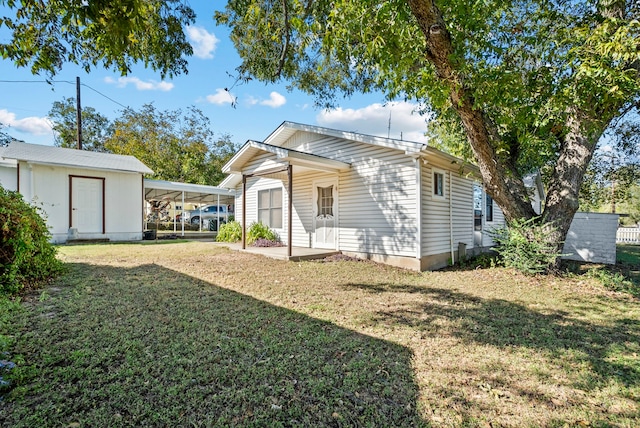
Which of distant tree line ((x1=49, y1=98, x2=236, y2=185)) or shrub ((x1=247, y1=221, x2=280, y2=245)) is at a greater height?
distant tree line ((x1=49, y1=98, x2=236, y2=185))

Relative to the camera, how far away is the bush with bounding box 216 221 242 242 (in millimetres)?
12758

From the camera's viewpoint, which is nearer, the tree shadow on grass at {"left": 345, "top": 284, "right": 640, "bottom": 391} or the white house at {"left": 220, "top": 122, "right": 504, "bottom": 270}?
the tree shadow on grass at {"left": 345, "top": 284, "right": 640, "bottom": 391}

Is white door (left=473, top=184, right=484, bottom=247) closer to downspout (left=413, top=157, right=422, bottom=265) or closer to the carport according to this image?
downspout (left=413, top=157, right=422, bottom=265)

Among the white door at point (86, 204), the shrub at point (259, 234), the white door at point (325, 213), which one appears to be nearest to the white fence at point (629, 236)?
the white door at point (325, 213)

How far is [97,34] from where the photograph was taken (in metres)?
3.54

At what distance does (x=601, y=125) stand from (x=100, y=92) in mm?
25182

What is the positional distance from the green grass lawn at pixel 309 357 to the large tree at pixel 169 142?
19214mm

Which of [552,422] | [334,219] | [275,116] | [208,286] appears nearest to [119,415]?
[552,422]

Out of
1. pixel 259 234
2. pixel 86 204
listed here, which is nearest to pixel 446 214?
pixel 259 234

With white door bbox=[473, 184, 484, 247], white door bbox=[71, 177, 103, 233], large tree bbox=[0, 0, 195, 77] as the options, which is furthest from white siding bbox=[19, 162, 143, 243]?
white door bbox=[473, 184, 484, 247]

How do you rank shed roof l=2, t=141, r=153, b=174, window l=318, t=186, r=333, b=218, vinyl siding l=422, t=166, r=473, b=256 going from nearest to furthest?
vinyl siding l=422, t=166, r=473, b=256 < window l=318, t=186, r=333, b=218 < shed roof l=2, t=141, r=153, b=174

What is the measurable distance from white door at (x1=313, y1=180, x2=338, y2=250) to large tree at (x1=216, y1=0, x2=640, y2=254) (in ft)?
10.9

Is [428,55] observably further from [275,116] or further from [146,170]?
[146,170]

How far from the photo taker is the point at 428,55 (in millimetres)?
5457
